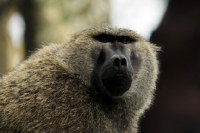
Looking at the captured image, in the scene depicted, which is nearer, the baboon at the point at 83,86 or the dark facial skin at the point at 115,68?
the baboon at the point at 83,86

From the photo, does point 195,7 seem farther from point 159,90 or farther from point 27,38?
point 27,38

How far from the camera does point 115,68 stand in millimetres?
6164

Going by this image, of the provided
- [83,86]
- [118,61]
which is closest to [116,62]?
[118,61]

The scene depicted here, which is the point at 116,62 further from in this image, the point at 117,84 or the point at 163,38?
the point at 163,38

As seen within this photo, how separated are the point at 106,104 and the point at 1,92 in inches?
54.2

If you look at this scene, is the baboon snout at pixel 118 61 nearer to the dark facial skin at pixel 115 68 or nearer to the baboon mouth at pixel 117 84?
the dark facial skin at pixel 115 68

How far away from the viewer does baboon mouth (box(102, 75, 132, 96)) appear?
6230 millimetres

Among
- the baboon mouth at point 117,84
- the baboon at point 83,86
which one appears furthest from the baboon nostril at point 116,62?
the baboon mouth at point 117,84

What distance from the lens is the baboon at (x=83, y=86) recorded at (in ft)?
19.8

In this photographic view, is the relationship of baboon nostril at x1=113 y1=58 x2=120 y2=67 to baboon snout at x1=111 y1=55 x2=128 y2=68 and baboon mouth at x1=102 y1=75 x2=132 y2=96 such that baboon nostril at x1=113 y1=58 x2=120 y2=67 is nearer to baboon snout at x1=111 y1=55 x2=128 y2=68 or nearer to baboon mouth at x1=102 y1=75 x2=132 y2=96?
baboon snout at x1=111 y1=55 x2=128 y2=68

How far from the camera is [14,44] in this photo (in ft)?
43.3

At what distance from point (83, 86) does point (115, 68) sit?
0.54 metres

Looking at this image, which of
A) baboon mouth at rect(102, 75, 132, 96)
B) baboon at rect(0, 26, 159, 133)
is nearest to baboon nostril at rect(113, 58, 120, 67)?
baboon at rect(0, 26, 159, 133)

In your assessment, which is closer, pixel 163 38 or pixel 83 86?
pixel 83 86
